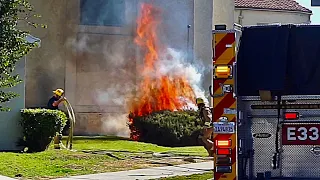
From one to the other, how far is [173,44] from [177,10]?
4.83ft

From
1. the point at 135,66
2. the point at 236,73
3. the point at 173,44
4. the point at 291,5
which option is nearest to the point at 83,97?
the point at 135,66

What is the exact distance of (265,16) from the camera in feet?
133

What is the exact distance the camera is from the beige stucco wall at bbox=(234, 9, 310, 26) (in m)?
40.1

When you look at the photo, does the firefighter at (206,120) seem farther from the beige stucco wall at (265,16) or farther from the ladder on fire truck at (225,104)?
the beige stucco wall at (265,16)

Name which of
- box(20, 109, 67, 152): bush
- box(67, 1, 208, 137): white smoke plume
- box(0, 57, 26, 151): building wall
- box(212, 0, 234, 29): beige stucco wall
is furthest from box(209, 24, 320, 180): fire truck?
box(212, 0, 234, 29): beige stucco wall

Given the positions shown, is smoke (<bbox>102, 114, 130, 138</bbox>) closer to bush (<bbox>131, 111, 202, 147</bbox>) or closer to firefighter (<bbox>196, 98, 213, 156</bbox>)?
bush (<bbox>131, 111, 202, 147</bbox>)

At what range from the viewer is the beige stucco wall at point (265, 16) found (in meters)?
40.1

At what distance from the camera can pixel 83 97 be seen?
92.5 feet

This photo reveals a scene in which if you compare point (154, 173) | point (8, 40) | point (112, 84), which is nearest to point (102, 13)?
point (112, 84)

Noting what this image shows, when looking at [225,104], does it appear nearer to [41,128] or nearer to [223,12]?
[41,128]

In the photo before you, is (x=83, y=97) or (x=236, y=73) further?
(x=83, y=97)

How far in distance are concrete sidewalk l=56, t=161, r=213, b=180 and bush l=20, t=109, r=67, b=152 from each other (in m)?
2.90

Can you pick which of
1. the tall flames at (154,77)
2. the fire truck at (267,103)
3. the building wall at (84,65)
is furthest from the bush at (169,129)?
the fire truck at (267,103)

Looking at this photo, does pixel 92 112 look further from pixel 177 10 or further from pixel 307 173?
pixel 307 173
